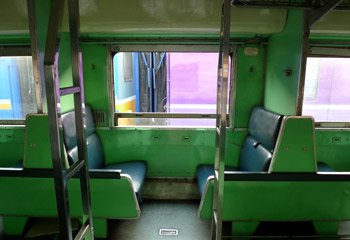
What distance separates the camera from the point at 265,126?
2.93 m

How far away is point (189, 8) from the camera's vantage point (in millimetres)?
2502

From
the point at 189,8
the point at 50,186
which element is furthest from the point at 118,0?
the point at 50,186

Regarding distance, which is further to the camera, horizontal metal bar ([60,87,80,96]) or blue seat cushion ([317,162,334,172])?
blue seat cushion ([317,162,334,172])

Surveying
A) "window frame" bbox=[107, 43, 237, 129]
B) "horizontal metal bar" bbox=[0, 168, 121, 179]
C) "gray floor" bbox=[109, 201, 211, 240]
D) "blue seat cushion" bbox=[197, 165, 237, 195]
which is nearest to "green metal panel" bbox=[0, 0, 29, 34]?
"window frame" bbox=[107, 43, 237, 129]

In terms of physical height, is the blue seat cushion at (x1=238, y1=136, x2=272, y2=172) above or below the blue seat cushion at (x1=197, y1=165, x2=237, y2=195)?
above

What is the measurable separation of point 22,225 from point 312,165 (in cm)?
299

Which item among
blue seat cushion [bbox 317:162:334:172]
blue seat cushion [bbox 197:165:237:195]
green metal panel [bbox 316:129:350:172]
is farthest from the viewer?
green metal panel [bbox 316:129:350:172]

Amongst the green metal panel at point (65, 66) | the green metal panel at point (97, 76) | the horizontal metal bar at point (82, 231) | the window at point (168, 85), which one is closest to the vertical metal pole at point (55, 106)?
the horizontal metal bar at point (82, 231)

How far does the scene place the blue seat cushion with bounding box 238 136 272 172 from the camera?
2.72 m

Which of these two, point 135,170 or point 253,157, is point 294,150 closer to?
point 253,157

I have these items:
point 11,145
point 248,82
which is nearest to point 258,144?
point 248,82

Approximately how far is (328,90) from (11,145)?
178 inches

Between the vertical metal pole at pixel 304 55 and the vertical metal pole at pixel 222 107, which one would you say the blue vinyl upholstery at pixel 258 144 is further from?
the vertical metal pole at pixel 222 107

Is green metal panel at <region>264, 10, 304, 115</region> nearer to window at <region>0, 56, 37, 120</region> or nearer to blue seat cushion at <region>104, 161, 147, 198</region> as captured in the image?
blue seat cushion at <region>104, 161, 147, 198</region>
